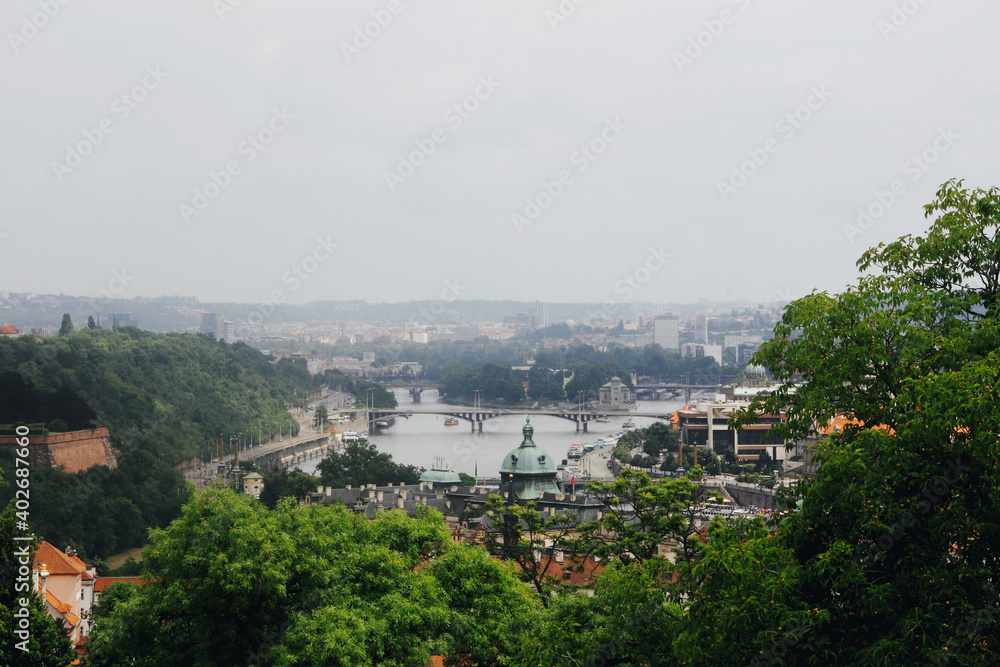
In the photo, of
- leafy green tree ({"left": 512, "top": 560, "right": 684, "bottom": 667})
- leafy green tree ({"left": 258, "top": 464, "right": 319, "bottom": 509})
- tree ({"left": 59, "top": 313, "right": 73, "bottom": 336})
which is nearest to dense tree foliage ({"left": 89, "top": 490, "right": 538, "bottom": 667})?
leafy green tree ({"left": 512, "top": 560, "right": 684, "bottom": 667})

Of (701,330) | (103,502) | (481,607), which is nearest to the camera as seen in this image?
(481,607)

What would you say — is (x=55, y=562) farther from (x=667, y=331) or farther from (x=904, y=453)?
(x=667, y=331)

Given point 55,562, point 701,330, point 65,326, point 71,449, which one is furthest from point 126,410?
point 701,330

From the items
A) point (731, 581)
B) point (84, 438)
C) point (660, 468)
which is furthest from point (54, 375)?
point (731, 581)

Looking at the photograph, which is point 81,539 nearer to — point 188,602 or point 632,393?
point 188,602

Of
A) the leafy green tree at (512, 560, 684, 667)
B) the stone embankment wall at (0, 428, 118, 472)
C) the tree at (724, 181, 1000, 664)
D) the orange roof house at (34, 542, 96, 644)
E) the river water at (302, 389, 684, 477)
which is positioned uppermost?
the tree at (724, 181, 1000, 664)

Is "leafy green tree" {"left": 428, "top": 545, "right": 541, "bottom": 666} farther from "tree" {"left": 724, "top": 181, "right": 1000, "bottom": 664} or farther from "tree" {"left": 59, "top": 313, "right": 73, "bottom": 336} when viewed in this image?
"tree" {"left": 59, "top": 313, "right": 73, "bottom": 336}

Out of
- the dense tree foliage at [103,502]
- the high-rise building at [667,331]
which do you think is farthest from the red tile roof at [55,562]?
the high-rise building at [667,331]
